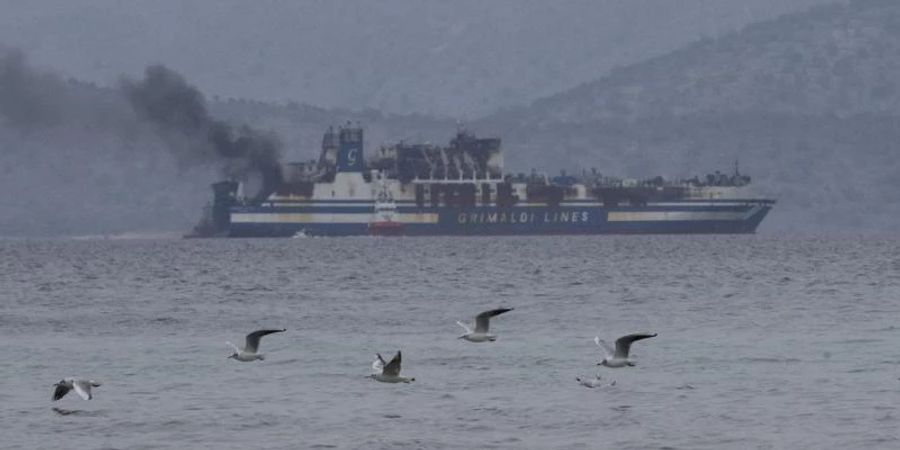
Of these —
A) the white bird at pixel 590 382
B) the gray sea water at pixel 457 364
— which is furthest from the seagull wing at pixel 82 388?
the white bird at pixel 590 382

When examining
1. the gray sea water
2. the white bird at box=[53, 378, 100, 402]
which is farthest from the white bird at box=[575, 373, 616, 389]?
the white bird at box=[53, 378, 100, 402]

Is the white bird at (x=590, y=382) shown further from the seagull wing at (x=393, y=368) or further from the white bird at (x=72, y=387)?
the white bird at (x=72, y=387)

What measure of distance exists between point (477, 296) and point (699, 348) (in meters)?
30.4

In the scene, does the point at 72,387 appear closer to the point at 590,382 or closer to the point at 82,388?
the point at 82,388

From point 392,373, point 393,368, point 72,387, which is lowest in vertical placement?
point 72,387

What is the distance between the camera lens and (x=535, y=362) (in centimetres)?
5719

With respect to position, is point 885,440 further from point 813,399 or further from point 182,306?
point 182,306

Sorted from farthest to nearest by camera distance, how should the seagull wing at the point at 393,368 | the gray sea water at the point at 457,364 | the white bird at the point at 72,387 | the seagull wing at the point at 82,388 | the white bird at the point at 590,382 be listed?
the white bird at the point at 590,382 < the gray sea water at the point at 457,364 < the white bird at the point at 72,387 < the seagull wing at the point at 82,388 < the seagull wing at the point at 393,368

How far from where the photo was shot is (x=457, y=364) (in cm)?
5666

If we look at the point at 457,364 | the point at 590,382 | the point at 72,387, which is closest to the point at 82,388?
the point at 72,387

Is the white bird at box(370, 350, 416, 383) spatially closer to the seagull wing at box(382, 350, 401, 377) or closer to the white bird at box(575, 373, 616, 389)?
the seagull wing at box(382, 350, 401, 377)

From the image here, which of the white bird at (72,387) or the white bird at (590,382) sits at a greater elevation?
the white bird at (72,387)

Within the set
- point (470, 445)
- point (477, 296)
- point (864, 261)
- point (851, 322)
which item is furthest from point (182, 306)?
point (864, 261)

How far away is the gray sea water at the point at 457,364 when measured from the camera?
146ft
